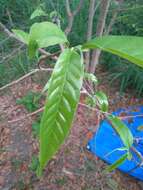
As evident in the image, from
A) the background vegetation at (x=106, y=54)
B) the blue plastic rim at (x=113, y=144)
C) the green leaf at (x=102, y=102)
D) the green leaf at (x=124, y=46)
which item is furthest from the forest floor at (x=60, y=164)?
the green leaf at (x=124, y=46)

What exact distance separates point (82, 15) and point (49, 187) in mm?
1542

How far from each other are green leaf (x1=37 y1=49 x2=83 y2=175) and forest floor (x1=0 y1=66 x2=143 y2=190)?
1398mm

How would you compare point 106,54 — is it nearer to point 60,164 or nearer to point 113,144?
point 113,144

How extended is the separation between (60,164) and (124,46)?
1.60 m

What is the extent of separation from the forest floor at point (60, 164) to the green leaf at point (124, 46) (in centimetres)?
139

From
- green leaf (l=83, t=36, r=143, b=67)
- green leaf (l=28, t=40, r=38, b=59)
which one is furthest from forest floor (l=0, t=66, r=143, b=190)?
green leaf (l=83, t=36, r=143, b=67)

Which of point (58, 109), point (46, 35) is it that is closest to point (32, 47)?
→ point (46, 35)

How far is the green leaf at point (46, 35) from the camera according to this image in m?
0.46

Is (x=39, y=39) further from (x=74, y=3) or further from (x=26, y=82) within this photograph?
(x=74, y=3)

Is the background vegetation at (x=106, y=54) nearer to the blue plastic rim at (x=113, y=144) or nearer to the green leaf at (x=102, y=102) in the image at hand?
the blue plastic rim at (x=113, y=144)

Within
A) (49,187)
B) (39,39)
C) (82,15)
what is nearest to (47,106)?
(39,39)

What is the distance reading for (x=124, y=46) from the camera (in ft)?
1.32

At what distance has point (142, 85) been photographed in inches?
94.5

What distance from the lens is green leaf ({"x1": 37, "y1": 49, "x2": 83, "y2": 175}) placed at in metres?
0.38
